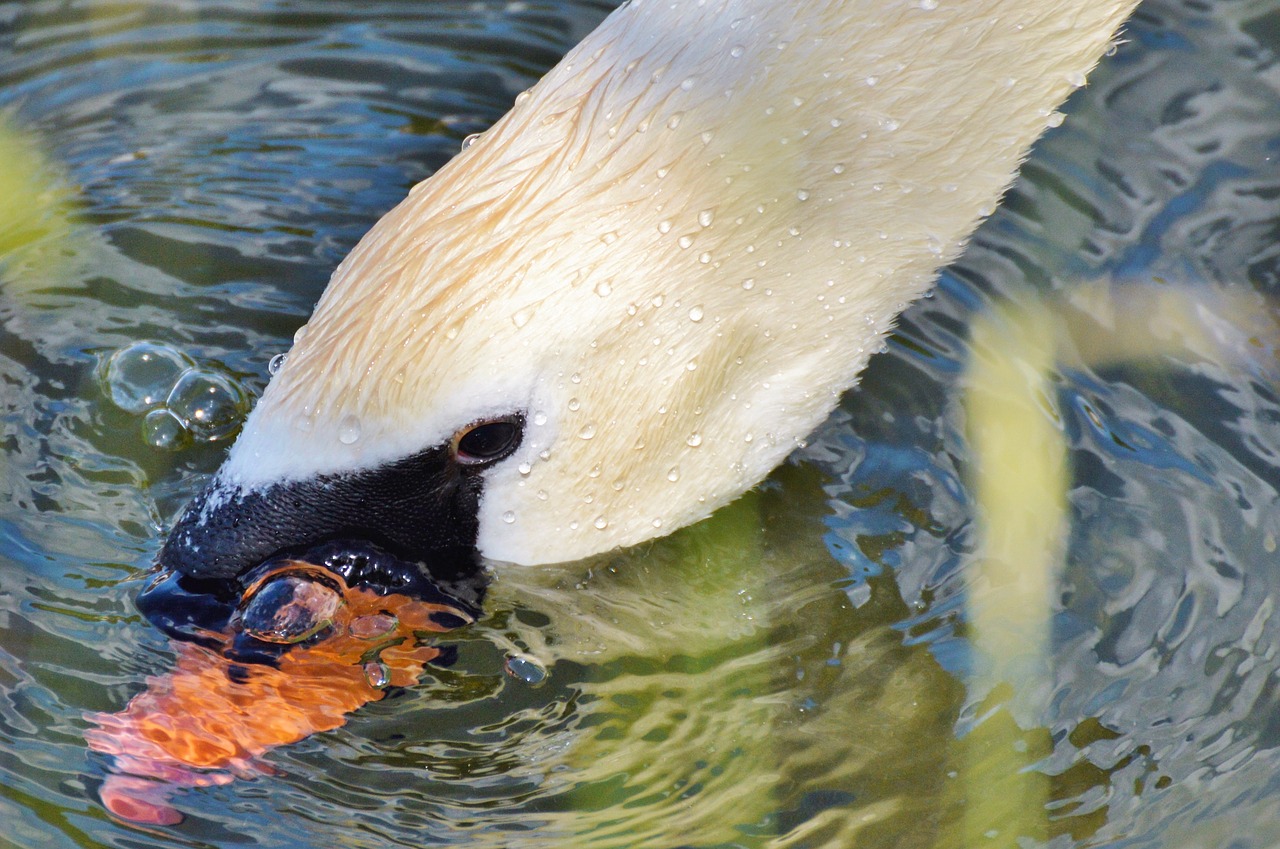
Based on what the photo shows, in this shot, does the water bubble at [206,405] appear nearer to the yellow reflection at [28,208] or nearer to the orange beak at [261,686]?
the yellow reflection at [28,208]

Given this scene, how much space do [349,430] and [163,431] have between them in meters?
1.25

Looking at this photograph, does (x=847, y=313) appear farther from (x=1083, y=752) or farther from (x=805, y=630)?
(x=1083, y=752)

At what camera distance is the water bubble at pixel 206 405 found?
166 inches

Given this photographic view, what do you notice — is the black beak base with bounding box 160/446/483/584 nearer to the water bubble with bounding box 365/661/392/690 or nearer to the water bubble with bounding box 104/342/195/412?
the water bubble with bounding box 365/661/392/690

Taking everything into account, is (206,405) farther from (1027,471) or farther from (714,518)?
(1027,471)

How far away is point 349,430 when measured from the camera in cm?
316

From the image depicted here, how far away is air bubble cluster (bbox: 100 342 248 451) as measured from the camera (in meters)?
4.20

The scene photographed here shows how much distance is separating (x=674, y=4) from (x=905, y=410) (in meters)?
1.60

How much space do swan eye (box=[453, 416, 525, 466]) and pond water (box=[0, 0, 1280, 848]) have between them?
0.50 m

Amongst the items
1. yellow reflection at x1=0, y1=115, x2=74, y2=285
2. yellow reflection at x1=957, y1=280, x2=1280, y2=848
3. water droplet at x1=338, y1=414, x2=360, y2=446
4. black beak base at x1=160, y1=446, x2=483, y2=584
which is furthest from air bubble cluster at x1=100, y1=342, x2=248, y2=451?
yellow reflection at x1=957, y1=280, x2=1280, y2=848

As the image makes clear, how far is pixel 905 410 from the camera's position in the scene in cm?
436

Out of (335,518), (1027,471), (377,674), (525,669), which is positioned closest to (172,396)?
(335,518)

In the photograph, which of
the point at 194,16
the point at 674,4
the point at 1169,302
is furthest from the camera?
the point at 194,16

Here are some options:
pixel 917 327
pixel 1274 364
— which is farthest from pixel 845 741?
pixel 1274 364
